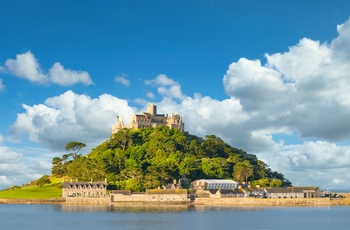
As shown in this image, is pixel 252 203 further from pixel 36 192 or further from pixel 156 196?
pixel 36 192

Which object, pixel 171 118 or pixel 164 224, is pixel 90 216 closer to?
pixel 164 224

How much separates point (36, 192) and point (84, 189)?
1943 cm

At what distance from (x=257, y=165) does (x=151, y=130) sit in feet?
107

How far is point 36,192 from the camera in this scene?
137 m

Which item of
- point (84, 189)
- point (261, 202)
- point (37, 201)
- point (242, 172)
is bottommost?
point (261, 202)

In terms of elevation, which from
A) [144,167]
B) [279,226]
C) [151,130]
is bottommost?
[279,226]

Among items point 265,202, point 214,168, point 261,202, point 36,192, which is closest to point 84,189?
point 36,192

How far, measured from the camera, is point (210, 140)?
152750 millimetres

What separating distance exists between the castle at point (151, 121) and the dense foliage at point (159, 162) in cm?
476

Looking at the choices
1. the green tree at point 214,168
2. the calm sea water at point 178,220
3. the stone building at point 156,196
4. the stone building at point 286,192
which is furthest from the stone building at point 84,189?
the stone building at point 286,192

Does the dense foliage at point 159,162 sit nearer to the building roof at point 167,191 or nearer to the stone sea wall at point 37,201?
the building roof at point 167,191

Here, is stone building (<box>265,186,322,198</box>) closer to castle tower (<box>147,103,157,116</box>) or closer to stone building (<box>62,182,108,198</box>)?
stone building (<box>62,182,108,198</box>)

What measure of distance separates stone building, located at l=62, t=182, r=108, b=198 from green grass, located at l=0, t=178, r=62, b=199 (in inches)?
212

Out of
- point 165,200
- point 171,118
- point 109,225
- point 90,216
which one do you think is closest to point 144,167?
point 165,200
